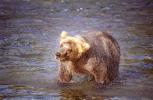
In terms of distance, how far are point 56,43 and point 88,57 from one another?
4539 mm

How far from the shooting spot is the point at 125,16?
1814 centimetres

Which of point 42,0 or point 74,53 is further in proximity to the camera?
point 42,0

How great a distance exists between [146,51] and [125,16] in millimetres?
5996

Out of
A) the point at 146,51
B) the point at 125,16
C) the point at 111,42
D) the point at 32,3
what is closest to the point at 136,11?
the point at 125,16

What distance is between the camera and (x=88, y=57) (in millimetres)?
8938

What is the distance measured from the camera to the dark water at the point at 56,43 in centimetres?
914

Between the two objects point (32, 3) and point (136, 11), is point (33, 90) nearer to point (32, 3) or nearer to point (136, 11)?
point (136, 11)

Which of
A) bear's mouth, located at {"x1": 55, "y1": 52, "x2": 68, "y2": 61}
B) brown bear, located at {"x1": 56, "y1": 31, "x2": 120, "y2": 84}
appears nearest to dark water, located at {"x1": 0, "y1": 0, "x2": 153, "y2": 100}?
brown bear, located at {"x1": 56, "y1": 31, "x2": 120, "y2": 84}

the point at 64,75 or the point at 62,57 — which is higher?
the point at 62,57

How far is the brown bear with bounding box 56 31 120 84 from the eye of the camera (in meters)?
→ 8.76

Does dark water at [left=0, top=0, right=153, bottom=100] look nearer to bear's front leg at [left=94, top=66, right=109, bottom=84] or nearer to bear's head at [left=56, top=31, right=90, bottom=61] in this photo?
bear's front leg at [left=94, top=66, right=109, bottom=84]

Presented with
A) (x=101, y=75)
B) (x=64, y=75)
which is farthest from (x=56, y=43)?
(x=101, y=75)

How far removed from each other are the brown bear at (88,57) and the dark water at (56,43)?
10.5 inches

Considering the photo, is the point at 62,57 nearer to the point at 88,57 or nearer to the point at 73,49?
the point at 73,49
